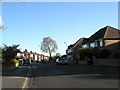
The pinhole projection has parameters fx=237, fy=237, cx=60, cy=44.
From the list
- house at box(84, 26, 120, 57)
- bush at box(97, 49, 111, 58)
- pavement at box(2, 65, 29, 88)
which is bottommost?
pavement at box(2, 65, 29, 88)

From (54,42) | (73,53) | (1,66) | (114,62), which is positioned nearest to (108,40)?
(114,62)

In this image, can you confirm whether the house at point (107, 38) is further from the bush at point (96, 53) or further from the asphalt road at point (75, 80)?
the asphalt road at point (75, 80)

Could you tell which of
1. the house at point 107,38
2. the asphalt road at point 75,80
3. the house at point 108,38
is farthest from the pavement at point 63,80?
the house at point 108,38

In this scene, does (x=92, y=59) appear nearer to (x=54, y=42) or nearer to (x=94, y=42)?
(x=94, y=42)

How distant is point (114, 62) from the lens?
130 ft

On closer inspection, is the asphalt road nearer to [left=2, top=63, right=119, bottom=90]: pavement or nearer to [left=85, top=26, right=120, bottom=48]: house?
[left=2, top=63, right=119, bottom=90]: pavement

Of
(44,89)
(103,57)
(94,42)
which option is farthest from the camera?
(94,42)

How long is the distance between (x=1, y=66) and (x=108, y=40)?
109ft

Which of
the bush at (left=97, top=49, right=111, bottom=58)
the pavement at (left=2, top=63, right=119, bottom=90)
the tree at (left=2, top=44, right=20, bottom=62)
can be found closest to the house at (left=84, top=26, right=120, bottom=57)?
the bush at (left=97, top=49, right=111, bottom=58)

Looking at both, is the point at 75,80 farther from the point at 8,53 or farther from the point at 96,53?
the point at 96,53

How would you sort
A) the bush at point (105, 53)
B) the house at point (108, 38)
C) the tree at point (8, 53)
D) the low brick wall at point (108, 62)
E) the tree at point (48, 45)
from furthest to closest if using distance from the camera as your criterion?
the tree at point (48, 45) → the house at point (108, 38) → the bush at point (105, 53) → the low brick wall at point (108, 62) → the tree at point (8, 53)

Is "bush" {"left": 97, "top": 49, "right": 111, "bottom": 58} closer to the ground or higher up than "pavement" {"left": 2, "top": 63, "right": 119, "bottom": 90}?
higher up

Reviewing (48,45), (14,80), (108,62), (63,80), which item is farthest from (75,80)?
(48,45)

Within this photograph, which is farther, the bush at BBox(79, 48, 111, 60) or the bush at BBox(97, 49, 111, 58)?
the bush at BBox(79, 48, 111, 60)
